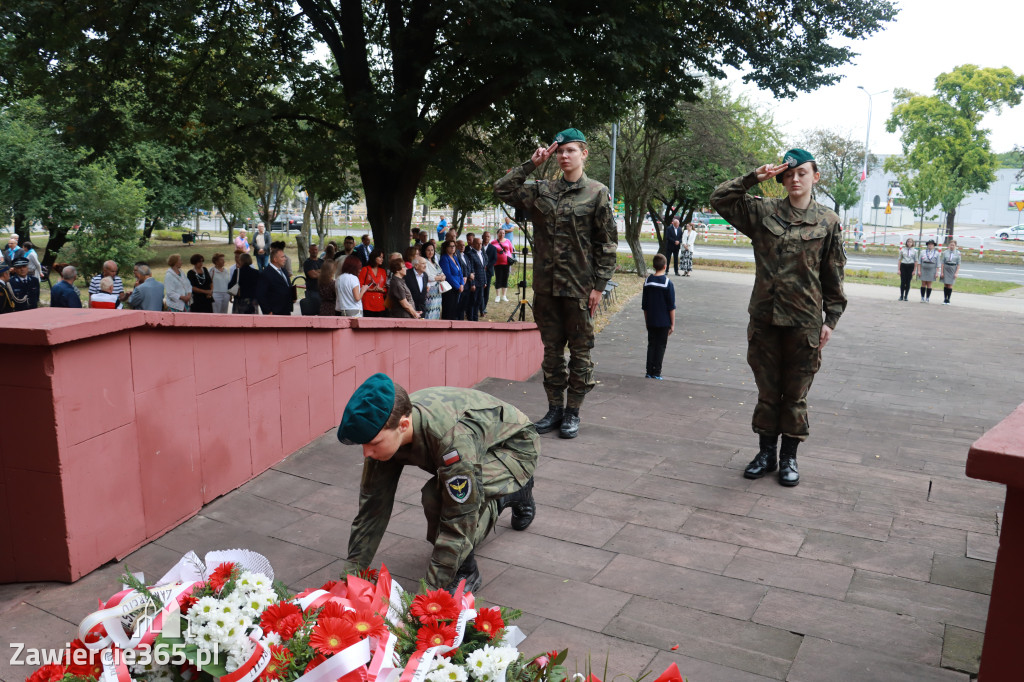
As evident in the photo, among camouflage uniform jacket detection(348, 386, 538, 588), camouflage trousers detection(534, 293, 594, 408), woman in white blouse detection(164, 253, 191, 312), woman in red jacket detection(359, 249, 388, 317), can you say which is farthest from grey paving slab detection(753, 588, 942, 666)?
woman in white blouse detection(164, 253, 191, 312)

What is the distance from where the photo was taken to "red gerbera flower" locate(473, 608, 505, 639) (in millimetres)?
2453

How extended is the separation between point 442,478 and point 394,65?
37.9ft

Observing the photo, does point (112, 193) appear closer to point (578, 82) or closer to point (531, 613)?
point (578, 82)

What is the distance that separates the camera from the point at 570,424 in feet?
20.0

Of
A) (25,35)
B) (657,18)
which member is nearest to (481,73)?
(657,18)

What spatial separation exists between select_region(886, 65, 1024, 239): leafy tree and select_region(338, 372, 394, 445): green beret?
57.3 m

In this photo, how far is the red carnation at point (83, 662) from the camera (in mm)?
2289

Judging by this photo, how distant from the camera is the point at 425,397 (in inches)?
140

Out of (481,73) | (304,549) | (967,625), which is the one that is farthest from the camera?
(481,73)

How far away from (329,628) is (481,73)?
11309 mm

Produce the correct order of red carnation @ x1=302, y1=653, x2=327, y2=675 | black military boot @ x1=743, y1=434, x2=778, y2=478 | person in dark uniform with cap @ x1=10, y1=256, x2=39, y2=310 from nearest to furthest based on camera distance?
1. red carnation @ x1=302, y1=653, x2=327, y2=675
2. black military boot @ x1=743, y1=434, x2=778, y2=478
3. person in dark uniform with cap @ x1=10, y1=256, x2=39, y2=310

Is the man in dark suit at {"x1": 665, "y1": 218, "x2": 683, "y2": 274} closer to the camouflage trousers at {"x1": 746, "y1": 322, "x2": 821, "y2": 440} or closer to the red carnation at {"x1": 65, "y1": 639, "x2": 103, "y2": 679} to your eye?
the camouflage trousers at {"x1": 746, "y1": 322, "x2": 821, "y2": 440}

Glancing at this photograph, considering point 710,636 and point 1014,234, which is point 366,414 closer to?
point 710,636

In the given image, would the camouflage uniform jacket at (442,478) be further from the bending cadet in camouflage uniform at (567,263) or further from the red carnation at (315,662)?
the bending cadet in camouflage uniform at (567,263)
